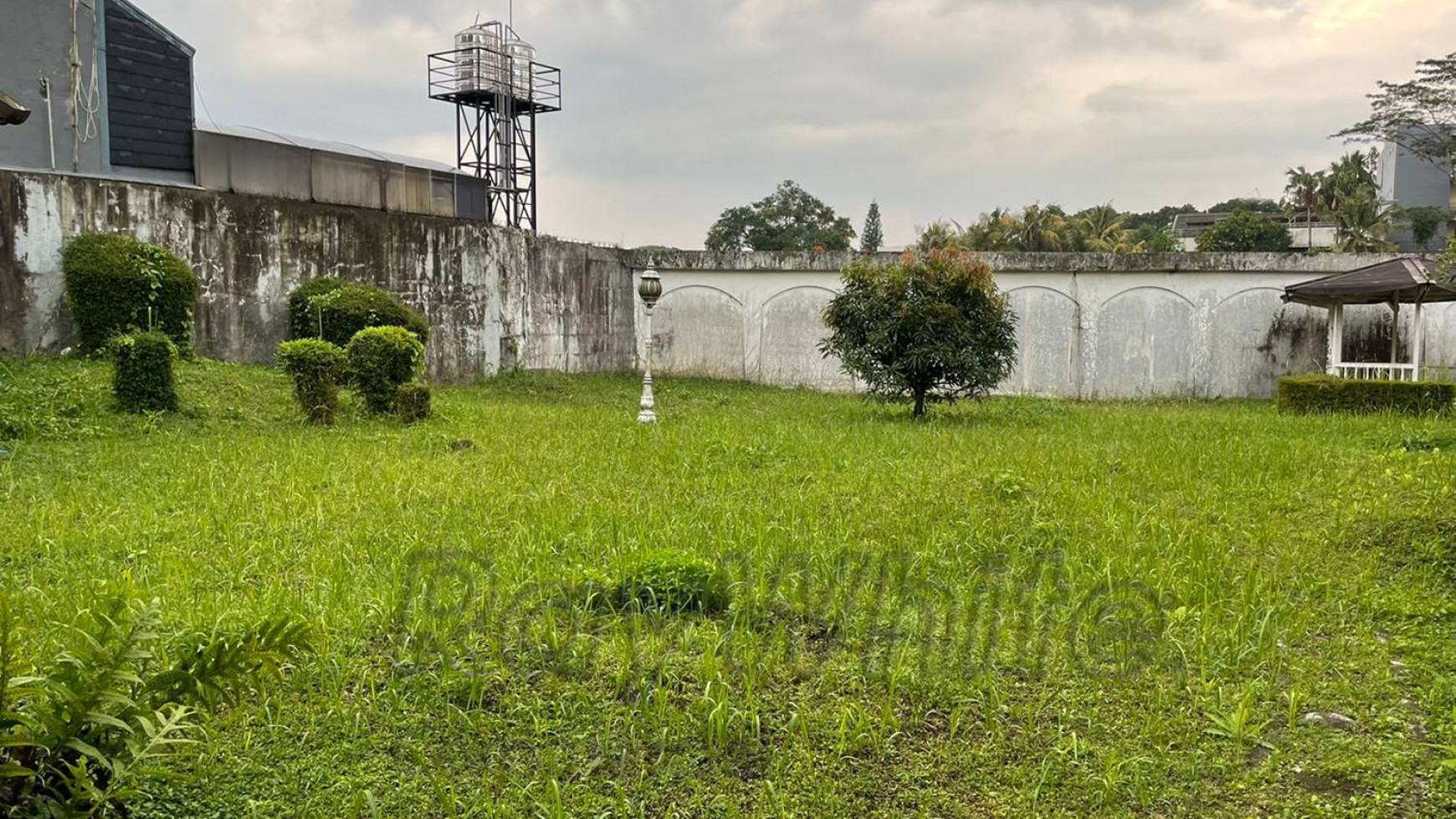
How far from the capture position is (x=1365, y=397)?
465 inches

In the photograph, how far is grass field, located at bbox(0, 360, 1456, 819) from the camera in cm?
251

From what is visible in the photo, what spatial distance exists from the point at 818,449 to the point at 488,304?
27.3 ft

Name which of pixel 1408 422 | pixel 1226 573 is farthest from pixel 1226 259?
pixel 1226 573

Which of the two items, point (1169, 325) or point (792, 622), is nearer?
point (792, 622)

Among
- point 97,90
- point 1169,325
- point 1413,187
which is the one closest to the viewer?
point 97,90

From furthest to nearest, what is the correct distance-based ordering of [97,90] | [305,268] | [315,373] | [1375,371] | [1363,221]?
1. [1363,221]
2. [1375,371]
3. [97,90]
4. [305,268]
5. [315,373]

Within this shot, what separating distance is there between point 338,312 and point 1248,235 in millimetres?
40589

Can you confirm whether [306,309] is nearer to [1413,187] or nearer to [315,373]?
[315,373]

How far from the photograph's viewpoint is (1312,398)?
12.1 meters

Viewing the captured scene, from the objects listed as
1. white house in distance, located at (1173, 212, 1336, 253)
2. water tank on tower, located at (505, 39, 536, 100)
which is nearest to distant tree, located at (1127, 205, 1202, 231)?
white house in distance, located at (1173, 212, 1336, 253)

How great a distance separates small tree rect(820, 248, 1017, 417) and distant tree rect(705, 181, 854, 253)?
36.1 meters

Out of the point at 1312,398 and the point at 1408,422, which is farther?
the point at 1312,398

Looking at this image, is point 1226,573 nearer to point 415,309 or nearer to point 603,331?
point 415,309

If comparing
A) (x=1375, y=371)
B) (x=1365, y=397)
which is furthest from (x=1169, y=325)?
(x=1365, y=397)
